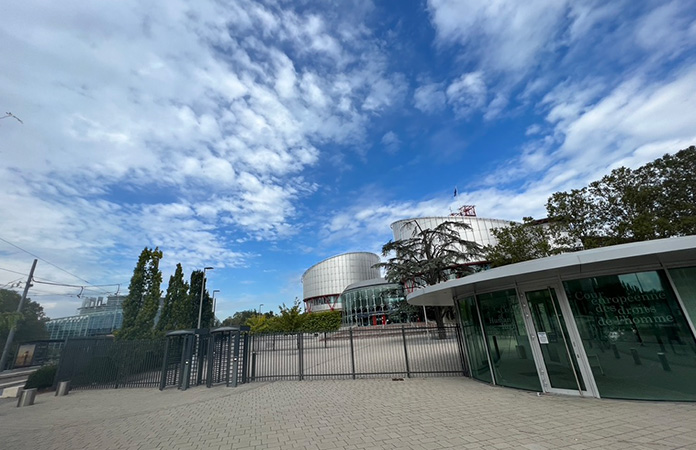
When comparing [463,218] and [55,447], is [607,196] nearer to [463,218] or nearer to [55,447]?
[55,447]

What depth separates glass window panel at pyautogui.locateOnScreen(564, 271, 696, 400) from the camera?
5.90 metres

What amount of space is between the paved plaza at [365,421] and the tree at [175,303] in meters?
14.1

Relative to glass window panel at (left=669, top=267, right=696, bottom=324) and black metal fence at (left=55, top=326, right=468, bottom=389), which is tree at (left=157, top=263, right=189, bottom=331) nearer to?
black metal fence at (left=55, top=326, right=468, bottom=389)

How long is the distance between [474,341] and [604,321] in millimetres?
3821

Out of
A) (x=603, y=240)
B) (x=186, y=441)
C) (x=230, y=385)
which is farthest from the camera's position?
(x=603, y=240)

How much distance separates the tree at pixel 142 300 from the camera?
1775cm

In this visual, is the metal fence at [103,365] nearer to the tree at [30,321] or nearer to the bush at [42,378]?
the bush at [42,378]

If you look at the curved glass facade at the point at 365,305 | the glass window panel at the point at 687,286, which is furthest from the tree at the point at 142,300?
the curved glass facade at the point at 365,305

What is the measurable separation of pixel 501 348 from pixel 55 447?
1074 cm

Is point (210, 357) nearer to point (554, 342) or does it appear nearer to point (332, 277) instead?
point (554, 342)

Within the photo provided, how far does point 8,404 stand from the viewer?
10.7 metres

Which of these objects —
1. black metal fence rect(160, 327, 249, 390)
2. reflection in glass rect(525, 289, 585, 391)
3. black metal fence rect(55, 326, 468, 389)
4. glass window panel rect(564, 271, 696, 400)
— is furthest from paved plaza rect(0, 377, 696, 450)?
black metal fence rect(55, 326, 468, 389)

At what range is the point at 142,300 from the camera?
18.6 metres

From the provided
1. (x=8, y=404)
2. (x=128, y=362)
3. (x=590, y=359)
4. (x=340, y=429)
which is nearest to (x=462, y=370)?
(x=590, y=359)
